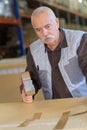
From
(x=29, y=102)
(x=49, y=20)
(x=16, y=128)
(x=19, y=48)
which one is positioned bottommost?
(x=19, y=48)

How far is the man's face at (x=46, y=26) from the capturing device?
2127 mm

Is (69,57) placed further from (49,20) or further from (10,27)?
(10,27)

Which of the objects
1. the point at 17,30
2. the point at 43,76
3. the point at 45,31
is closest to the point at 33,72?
the point at 43,76

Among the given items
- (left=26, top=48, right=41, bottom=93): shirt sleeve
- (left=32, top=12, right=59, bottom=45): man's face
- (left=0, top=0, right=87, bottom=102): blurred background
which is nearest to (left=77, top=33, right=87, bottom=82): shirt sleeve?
(left=32, top=12, right=59, bottom=45): man's face

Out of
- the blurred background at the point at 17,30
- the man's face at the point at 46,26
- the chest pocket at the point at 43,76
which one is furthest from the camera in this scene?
the blurred background at the point at 17,30

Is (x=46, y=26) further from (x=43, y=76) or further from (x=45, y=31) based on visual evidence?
(x=43, y=76)

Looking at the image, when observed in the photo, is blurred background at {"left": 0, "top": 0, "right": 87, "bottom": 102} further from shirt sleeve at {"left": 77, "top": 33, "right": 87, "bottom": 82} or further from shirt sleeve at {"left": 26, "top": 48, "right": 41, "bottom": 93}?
shirt sleeve at {"left": 77, "top": 33, "right": 87, "bottom": 82}

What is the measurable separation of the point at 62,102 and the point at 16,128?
50cm

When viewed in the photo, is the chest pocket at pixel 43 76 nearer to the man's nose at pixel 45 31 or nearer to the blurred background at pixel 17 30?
the man's nose at pixel 45 31

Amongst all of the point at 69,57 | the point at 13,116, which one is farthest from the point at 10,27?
the point at 13,116

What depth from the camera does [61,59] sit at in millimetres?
2240

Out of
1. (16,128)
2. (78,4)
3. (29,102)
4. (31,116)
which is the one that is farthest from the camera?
(78,4)

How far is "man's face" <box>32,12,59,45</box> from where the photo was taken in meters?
2.13

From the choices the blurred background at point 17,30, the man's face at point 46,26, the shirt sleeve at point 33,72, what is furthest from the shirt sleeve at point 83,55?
the blurred background at point 17,30
